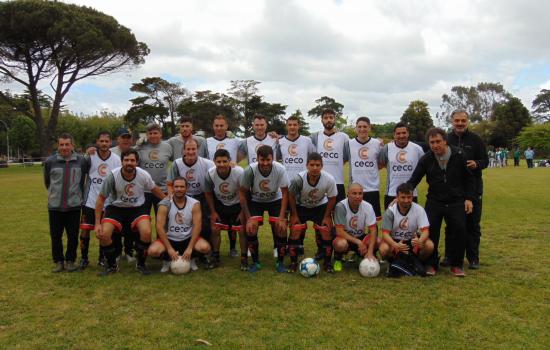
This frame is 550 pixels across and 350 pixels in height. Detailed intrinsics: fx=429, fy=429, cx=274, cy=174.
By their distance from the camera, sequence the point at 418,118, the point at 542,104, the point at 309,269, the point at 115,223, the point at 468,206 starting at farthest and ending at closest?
1. the point at 542,104
2. the point at 418,118
3. the point at 115,223
4. the point at 468,206
5. the point at 309,269

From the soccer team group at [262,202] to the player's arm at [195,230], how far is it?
0.05 feet

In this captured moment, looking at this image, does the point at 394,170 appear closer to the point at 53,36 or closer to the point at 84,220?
the point at 84,220

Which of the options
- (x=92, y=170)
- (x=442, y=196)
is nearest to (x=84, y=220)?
(x=92, y=170)

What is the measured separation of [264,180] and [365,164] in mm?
1696

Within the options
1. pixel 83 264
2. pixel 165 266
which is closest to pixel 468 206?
pixel 165 266

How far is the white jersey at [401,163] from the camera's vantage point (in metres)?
6.23

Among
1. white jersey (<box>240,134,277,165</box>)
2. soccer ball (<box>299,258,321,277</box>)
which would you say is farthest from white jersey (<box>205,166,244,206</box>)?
soccer ball (<box>299,258,321,277</box>)

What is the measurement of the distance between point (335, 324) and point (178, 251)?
2.75 m

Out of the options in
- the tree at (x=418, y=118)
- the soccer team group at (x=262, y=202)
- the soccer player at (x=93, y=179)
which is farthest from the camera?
the tree at (x=418, y=118)

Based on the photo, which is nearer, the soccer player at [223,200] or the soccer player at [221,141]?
the soccer player at [223,200]

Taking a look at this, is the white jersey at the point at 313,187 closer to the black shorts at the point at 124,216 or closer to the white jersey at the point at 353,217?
the white jersey at the point at 353,217

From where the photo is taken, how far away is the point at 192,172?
6316 millimetres

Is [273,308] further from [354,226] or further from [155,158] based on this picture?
[155,158]

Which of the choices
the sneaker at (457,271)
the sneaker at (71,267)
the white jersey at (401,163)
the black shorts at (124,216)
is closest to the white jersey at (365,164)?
the white jersey at (401,163)
